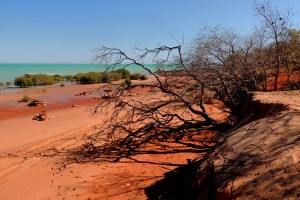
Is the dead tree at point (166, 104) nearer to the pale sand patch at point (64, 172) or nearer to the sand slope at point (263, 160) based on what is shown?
the pale sand patch at point (64, 172)

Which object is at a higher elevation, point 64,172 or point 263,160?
point 263,160

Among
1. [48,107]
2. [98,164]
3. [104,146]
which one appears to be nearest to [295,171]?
[98,164]

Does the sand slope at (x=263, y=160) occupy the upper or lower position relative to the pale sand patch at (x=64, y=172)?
upper

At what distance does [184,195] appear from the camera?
211 inches

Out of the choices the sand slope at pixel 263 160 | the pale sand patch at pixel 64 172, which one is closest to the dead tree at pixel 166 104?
the pale sand patch at pixel 64 172

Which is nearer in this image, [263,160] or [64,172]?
[263,160]

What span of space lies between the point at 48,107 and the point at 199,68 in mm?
11270

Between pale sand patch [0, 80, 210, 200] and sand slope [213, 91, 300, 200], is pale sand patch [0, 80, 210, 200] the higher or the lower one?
the lower one

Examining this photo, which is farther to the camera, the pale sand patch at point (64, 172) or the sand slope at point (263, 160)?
the pale sand patch at point (64, 172)

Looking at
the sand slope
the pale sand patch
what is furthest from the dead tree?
the sand slope

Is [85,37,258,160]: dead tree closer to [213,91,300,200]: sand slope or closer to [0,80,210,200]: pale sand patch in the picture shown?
[0,80,210,200]: pale sand patch

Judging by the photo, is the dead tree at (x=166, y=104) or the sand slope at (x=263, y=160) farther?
the dead tree at (x=166, y=104)

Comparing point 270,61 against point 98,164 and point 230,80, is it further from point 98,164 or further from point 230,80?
point 98,164

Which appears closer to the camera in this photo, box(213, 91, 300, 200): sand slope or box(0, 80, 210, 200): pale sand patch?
box(213, 91, 300, 200): sand slope
